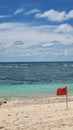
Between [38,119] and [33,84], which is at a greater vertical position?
[33,84]

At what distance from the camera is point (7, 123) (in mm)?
14961

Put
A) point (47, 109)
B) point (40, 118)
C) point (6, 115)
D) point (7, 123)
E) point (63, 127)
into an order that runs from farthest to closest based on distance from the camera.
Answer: point (47, 109)
point (6, 115)
point (40, 118)
point (7, 123)
point (63, 127)

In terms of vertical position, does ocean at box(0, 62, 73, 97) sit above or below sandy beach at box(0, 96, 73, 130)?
above

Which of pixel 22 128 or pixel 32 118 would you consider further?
pixel 32 118

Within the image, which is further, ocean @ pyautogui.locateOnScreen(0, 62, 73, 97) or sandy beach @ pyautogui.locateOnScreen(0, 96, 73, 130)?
ocean @ pyautogui.locateOnScreen(0, 62, 73, 97)

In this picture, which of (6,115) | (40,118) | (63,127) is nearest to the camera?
(63,127)

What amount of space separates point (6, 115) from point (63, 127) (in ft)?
14.3

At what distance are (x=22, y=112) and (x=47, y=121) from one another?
3218 mm

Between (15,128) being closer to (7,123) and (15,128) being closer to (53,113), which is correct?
(7,123)

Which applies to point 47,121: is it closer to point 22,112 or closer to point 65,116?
point 65,116

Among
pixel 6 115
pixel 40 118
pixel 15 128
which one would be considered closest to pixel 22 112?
pixel 6 115

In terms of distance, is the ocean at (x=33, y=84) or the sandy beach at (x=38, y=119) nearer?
the sandy beach at (x=38, y=119)

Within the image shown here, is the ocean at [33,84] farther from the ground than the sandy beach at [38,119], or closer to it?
farther from the ground

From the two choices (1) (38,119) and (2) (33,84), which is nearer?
(1) (38,119)
